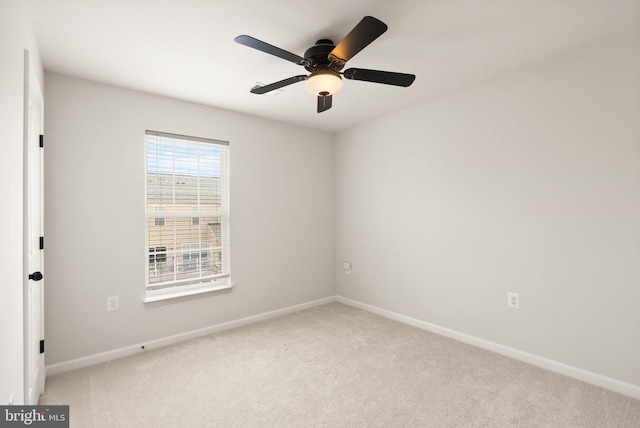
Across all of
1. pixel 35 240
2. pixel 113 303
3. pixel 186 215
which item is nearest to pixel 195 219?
pixel 186 215

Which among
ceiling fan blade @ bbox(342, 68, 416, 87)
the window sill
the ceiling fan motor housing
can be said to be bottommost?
the window sill

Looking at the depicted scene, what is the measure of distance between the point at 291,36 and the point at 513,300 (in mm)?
2821

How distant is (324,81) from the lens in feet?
6.88

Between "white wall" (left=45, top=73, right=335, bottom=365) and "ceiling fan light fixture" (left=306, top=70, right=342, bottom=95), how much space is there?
1.79 m

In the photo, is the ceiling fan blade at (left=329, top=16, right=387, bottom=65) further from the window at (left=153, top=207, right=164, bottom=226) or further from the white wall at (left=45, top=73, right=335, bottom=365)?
the window at (left=153, top=207, right=164, bottom=226)

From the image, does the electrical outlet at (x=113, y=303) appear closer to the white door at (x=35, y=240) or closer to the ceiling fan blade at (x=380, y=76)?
the white door at (x=35, y=240)

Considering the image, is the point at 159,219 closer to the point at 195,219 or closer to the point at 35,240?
the point at 195,219

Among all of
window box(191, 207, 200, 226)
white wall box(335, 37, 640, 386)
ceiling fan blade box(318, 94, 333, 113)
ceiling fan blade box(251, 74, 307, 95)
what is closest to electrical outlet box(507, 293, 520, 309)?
white wall box(335, 37, 640, 386)

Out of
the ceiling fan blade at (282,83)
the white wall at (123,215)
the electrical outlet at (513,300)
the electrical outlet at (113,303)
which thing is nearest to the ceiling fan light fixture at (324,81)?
the ceiling fan blade at (282,83)

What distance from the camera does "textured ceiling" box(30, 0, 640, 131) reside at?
1880mm

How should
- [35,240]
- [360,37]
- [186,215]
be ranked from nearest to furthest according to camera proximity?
[360,37] → [35,240] → [186,215]

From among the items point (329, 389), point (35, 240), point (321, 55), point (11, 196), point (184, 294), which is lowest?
point (329, 389)

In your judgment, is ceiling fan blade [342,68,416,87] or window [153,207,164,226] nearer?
ceiling fan blade [342,68,416,87]

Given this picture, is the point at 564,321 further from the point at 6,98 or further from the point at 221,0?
the point at 6,98
